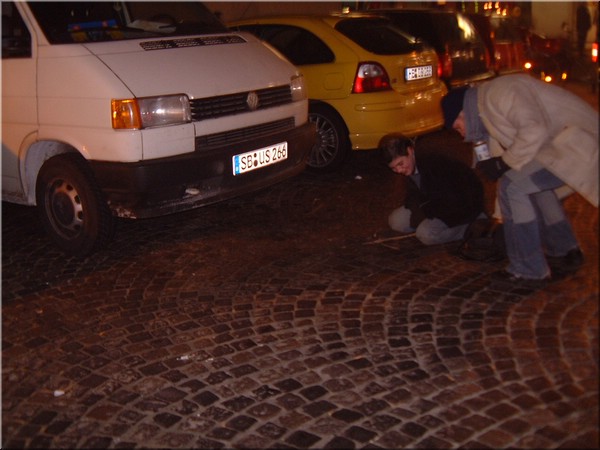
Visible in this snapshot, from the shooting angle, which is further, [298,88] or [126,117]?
[298,88]

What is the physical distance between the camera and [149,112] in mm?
5711

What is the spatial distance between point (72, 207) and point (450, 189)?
9.97 ft

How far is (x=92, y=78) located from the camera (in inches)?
227

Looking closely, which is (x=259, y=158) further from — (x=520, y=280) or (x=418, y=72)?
(x=418, y=72)

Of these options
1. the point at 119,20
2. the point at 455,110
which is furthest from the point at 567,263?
the point at 119,20

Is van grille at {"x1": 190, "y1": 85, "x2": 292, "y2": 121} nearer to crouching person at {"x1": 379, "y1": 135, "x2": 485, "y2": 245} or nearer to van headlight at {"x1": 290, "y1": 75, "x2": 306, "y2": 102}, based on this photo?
van headlight at {"x1": 290, "y1": 75, "x2": 306, "y2": 102}

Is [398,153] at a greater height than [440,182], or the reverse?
[398,153]

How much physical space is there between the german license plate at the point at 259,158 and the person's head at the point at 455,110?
1798mm

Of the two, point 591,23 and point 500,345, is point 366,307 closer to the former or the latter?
point 500,345

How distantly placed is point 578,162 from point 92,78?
139 inches

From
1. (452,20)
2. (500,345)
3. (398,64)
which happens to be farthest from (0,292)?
(452,20)

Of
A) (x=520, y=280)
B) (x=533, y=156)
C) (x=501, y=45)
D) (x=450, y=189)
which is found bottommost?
(x=520, y=280)

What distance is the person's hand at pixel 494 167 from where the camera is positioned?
5.14 metres

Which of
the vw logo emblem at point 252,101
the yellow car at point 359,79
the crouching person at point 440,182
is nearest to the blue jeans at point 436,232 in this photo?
the crouching person at point 440,182
